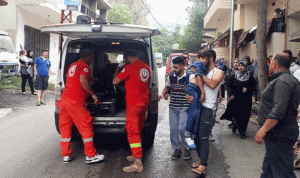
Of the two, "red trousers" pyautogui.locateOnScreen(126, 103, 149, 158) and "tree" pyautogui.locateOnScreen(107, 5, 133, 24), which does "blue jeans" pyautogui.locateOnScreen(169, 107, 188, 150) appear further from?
"tree" pyautogui.locateOnScreen(107, 5, 133, 24)

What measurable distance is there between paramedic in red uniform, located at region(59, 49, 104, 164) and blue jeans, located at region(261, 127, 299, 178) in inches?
109

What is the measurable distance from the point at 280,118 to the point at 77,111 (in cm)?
304

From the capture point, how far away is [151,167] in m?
5.45

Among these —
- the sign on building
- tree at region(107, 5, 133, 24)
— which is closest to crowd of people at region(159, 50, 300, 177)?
the sign on building

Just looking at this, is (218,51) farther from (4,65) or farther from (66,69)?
(66,69)

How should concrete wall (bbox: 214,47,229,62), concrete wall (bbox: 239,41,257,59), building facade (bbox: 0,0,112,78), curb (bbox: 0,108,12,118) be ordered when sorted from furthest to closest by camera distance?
1. concrete wall (bbox: 214,47,229,62)
2. building facade (bbox: 0,0,112,78)
3. concrete wall (bbox: 239,41,257,59)
4. curb (bbox: 0,108,12,118)

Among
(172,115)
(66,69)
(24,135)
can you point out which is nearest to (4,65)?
(24,135)

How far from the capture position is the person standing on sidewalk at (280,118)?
3.60 m

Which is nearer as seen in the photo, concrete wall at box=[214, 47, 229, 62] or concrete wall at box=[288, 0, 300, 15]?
concrete wall at box=[288, 0, 300, 15]

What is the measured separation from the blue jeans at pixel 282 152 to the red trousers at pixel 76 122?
9.06ft

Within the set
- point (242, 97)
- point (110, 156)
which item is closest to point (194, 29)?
point (242, 97)

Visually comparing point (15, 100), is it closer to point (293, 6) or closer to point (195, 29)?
point (293, 6)

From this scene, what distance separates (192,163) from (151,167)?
28.5 inches

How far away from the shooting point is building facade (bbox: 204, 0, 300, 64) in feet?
44.8
